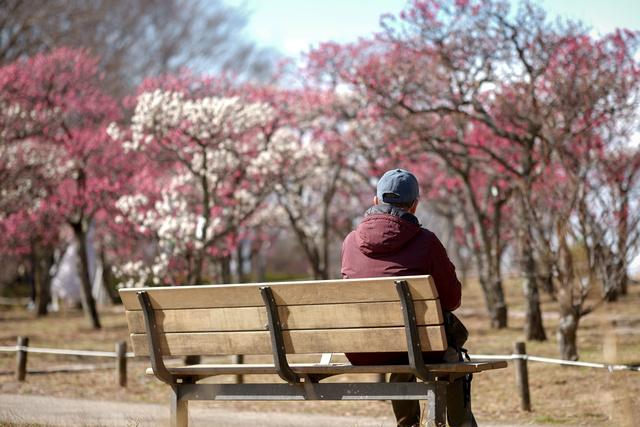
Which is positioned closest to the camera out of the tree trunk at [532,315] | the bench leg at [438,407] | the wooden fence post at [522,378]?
the bench leg at [438,407]

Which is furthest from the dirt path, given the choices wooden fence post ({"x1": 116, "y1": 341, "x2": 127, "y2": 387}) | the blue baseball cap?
the blue baseball cap

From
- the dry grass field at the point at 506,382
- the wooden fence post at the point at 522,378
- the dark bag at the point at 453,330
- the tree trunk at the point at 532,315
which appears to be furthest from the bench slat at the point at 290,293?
the tree trunk at the point at 532,315

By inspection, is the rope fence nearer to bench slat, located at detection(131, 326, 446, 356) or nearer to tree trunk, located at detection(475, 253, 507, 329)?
bench slat, located at detection(131, 326, 446, 356)

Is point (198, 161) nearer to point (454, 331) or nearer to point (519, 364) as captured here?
point (519, 364)

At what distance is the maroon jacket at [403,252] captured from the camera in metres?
4.12

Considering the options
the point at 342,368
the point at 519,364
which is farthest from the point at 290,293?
the point at 519,364

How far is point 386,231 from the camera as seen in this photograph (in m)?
4.12

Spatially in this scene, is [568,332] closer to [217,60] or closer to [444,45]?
[444,45]

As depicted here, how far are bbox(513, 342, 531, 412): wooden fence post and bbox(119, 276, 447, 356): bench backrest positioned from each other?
3.93 m

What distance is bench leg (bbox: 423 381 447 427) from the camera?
389 cm

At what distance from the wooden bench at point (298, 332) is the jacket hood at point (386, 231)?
0.91 ft

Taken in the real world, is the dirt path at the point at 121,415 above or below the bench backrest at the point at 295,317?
below

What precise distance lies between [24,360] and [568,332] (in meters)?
7.35

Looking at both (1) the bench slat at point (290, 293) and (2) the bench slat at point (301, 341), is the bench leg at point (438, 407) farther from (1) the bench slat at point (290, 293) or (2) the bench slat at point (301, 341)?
(1) the bench slat at point (290, 293)
